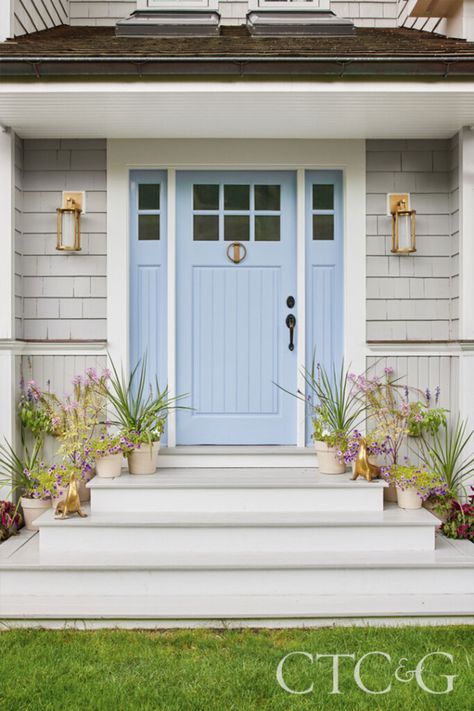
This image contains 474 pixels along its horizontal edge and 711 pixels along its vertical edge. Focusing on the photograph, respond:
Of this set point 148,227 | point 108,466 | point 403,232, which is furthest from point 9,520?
point 403,232

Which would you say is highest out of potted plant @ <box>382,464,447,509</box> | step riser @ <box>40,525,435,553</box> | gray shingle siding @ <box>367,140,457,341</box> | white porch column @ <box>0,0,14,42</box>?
white porch column @ <box>0,0,14,42</box>

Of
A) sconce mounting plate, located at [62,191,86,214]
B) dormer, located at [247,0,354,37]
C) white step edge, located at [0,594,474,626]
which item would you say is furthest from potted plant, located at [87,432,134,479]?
dormer, located at [247,0,354,37]

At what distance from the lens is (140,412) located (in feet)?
13.7

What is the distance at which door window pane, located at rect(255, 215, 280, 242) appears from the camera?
450cm

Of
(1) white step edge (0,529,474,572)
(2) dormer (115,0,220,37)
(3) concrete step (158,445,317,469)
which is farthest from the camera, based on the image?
(2) dormer (115,0,220,37)

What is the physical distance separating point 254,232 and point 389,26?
7.56ft

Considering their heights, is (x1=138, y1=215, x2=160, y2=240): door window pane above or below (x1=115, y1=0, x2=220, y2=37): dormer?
below

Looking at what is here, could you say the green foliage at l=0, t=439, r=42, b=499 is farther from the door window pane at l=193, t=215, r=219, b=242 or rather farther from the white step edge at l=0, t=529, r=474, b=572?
the door window pane at l=193, t=215, r=219, b=242

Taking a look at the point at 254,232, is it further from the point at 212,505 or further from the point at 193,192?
the point at 212,505

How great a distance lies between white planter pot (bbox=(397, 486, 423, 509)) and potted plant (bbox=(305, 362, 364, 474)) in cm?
42

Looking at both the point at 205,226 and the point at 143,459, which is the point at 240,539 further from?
the point at 205,226

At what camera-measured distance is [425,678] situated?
2.63m

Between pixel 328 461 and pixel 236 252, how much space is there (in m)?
1.54

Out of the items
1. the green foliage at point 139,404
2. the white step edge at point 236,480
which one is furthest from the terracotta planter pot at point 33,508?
the green foliage at point 139,404
